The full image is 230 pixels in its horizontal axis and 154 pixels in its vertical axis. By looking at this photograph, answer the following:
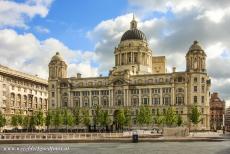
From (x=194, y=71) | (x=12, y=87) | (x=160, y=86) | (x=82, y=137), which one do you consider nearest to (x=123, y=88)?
(x=160, y=86)

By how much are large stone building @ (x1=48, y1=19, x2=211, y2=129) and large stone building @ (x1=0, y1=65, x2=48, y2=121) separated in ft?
25.2

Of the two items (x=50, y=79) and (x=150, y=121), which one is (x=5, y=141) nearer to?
(x=150, y=121)

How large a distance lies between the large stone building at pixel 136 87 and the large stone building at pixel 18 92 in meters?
7.67

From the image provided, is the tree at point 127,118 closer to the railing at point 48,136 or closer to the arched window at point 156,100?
the arched window at point 156,100

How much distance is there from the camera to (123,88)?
18088 centimetres

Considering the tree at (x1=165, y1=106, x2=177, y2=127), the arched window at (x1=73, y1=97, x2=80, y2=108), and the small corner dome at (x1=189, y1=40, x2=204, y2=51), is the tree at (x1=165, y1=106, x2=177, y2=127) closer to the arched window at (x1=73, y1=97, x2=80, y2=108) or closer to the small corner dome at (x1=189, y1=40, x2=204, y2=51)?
the small corner dome at (x1=189, y1=40, x2=204, y2=51)

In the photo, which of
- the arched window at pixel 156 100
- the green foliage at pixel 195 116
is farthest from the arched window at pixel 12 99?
the green foliage at pixel 195 116

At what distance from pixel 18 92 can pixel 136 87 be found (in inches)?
1829

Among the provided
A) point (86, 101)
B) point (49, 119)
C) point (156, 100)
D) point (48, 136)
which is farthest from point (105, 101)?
point (48, 136)

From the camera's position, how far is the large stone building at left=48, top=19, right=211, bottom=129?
170375mm

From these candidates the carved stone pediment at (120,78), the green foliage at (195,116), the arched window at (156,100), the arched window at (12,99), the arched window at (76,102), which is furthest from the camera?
the arched window at (76,102)

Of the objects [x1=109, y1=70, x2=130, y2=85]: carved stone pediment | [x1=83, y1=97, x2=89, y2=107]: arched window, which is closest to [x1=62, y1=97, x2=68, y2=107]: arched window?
[x1=83, y1=97, x2=89, y2=107]: arched window

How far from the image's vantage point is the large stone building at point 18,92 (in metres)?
164

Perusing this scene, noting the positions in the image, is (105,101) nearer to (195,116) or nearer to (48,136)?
(195,116)
